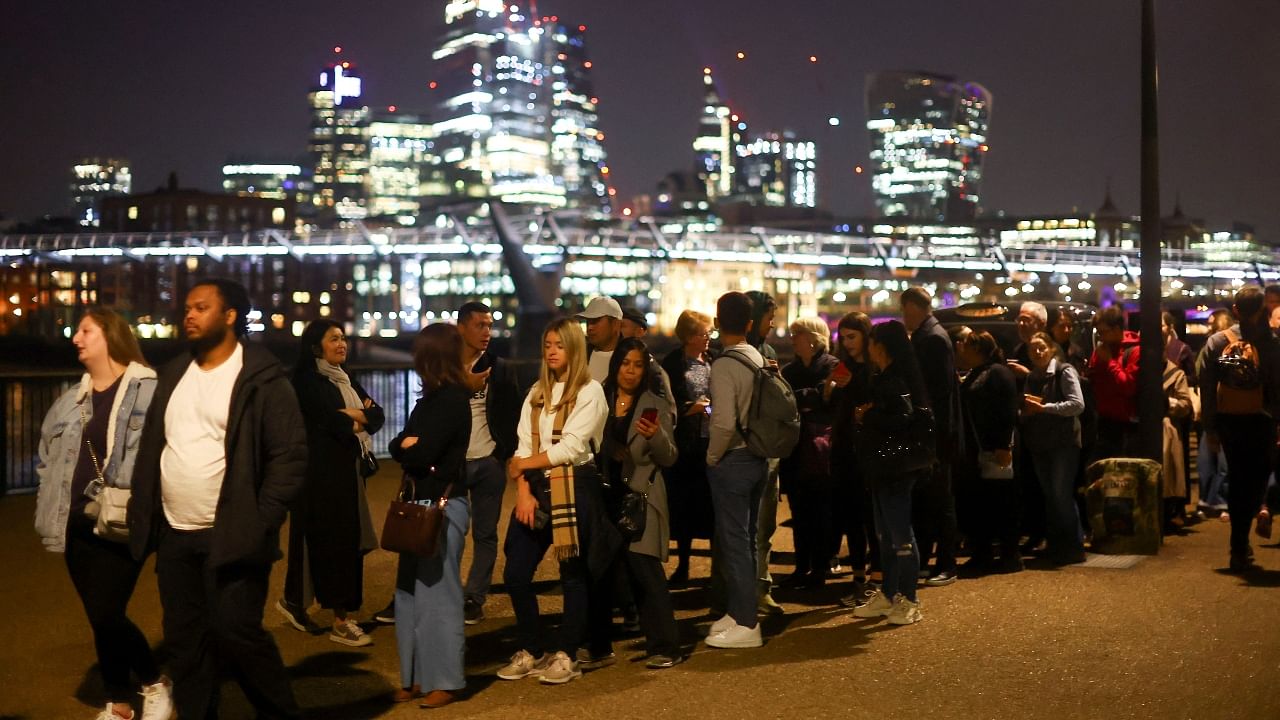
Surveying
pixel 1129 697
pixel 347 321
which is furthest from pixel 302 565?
pixel 347 321

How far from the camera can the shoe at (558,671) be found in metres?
6.17

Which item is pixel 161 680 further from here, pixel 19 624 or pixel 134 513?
pixel 19 624

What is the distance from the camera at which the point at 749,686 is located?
6102 mm

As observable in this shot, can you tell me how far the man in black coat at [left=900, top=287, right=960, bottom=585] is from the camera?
8312 mm

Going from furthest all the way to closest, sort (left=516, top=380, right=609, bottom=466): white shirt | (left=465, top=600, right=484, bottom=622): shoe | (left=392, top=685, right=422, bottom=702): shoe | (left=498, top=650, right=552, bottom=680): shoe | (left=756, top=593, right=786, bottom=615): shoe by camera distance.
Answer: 1. (left=756, top=593, right=786, bottom=615): shoe
2. (left=465, top=600, right=484, bottom=622): shoe
3. (left=498, top=650, right=552, bottom=680): shoe
4. (left=516, top=380, right=609, bottom=466): white shirt
5. (left=392, top=685, right=422, bottom=702): shoe

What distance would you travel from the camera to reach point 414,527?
575 centimetres

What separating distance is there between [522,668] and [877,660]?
1767 mm

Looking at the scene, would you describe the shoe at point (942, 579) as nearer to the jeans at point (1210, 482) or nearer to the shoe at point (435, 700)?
the shoe at point (435, 700)

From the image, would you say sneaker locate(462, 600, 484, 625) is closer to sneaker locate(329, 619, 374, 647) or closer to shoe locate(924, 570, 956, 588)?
sneaker locate(329, 619, 374, 647)

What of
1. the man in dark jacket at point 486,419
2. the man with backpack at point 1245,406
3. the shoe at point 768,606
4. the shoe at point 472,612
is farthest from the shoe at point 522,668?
the man with backpack at point 1245,406

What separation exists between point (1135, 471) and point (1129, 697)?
13.6ft

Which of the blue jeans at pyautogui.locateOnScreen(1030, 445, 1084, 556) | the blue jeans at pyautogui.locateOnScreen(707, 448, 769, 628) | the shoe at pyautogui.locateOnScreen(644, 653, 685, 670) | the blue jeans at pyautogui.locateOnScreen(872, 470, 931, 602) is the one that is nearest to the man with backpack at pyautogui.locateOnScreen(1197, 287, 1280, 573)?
the blue jeans at pyautogui.locateOnScreen(1030, 445, 1084, 556)

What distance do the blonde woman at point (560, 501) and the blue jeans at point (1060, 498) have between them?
4.13 metres

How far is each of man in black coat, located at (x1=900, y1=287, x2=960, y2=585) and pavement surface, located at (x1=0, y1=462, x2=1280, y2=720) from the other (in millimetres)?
361
